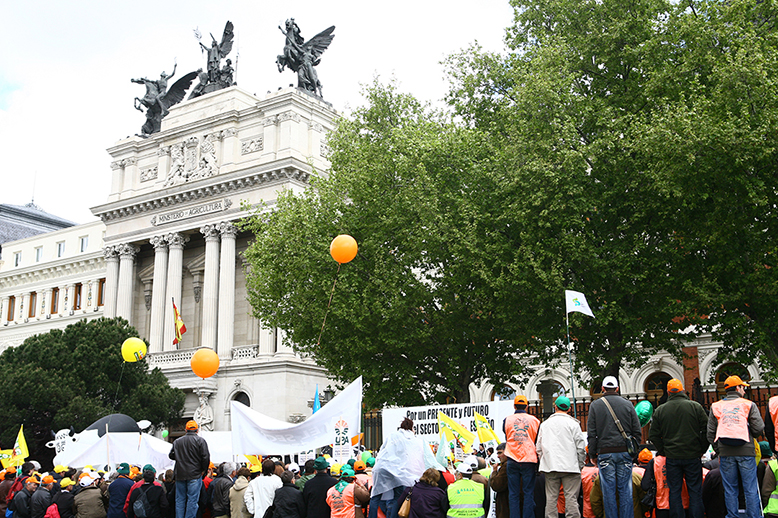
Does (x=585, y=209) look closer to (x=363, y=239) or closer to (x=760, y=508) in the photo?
(x=363, y=239)

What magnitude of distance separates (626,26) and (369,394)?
15.5 meters

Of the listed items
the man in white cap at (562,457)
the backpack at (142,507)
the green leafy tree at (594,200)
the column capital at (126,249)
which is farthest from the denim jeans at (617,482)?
the column capital at (126,249)

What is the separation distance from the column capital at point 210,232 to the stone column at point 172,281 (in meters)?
2.50

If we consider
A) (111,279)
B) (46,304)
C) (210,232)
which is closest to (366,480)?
(210,232)

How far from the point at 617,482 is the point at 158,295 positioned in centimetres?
4136

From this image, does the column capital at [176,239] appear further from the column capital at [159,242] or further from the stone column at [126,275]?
the stone column at [126,275]

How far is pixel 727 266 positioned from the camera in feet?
71.3

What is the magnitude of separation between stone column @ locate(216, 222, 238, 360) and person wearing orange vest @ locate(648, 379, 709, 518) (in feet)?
118

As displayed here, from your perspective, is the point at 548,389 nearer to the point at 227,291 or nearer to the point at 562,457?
the point at 227,291

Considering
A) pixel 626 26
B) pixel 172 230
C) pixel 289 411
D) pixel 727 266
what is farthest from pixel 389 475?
pixel 172 230

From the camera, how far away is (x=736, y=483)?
36.7ft

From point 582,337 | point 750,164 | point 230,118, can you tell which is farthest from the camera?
point 230,118

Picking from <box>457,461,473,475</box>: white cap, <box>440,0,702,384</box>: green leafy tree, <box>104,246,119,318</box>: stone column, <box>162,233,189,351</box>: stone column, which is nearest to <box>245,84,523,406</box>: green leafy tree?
<box>440,0,702,384</box>: green leafy tree

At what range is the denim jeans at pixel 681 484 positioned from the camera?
11.6 m
